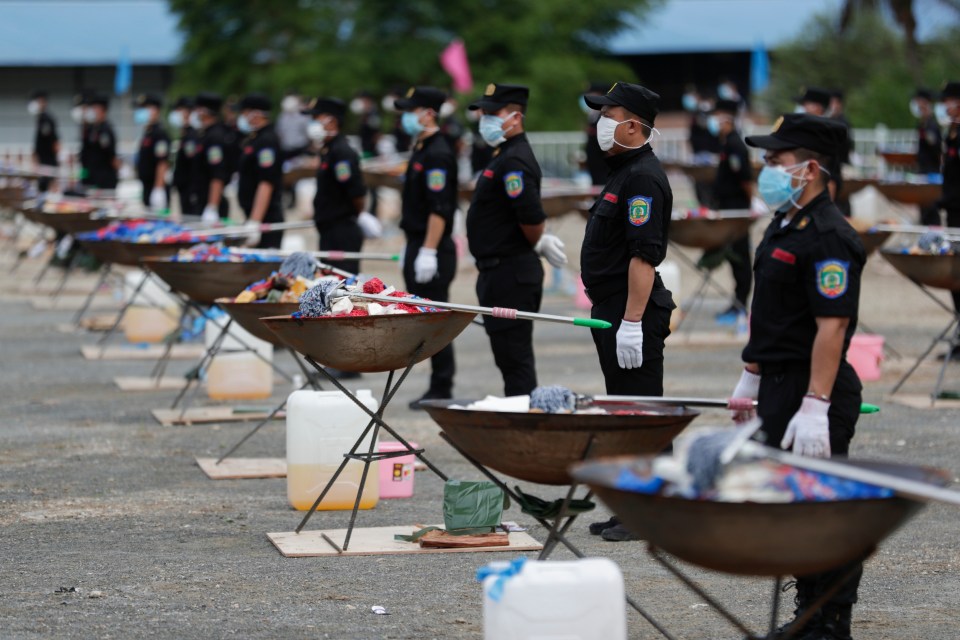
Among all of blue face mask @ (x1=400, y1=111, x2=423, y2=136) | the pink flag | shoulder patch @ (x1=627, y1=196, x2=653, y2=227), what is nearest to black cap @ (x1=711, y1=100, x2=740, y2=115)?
blue face mask @ (x1=400, y1=111, x2=423, y2=136)

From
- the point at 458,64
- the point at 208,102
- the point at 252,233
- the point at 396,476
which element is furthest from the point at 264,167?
the point at 458,64

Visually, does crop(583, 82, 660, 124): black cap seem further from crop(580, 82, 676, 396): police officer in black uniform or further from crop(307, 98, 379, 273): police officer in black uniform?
crop(307, 98, 379, 273): police officer in black uniform

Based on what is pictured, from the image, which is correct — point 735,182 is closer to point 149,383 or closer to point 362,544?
point 149,383

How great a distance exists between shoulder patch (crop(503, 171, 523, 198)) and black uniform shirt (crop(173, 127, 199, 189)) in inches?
428

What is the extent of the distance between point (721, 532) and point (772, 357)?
1222 millimetres

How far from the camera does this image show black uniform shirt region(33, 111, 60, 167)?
85.3ft

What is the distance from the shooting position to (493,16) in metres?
37.7

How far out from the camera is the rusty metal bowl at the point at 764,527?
4262mm

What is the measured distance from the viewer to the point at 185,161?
19672 mm

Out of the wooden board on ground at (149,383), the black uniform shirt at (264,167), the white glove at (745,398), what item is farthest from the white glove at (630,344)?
the black uniform shirt at (264,167)

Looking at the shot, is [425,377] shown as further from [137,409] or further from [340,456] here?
[340,456]

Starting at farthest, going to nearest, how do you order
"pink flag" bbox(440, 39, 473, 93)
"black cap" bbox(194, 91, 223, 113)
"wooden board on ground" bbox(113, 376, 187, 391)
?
A: "pink flag" bbox(440, 39, 473, 93), "black cap" bbox(194, 91, 223, 113), "wooden board on ground" bbox(113, 376, 187, 391)

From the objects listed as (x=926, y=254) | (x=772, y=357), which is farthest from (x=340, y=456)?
(x=926, y=254)

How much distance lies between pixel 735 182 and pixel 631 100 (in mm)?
8784
